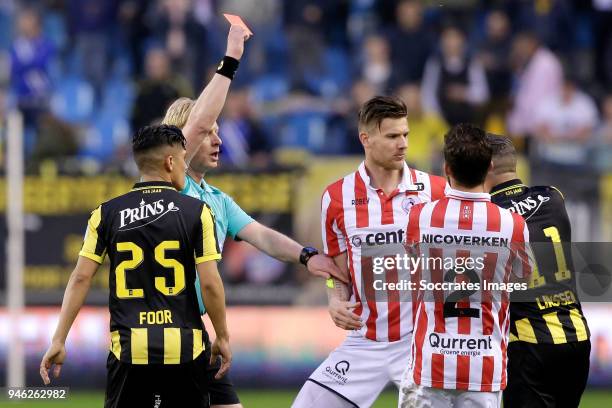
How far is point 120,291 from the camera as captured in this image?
19.6ft

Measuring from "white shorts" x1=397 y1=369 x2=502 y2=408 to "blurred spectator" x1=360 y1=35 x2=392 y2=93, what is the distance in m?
9.26

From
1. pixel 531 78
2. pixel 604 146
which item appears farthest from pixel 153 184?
pixel 531 78

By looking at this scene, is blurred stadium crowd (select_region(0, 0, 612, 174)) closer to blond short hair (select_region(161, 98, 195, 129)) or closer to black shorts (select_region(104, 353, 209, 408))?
blond short hair (select_region(161, 98, 195, 129))

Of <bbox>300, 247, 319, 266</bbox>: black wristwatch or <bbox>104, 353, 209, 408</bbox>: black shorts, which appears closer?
<bbox>104, 353, 209, 408</bbox>: black shorts

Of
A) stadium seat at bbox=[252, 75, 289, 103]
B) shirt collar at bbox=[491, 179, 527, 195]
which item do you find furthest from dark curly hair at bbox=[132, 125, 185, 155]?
stadium seat at bbox=[252, 75, 289, 103]

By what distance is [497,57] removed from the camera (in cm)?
1518

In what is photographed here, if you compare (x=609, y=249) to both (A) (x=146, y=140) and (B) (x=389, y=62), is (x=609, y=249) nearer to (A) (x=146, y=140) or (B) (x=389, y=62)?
(B) (x=389, y=62)

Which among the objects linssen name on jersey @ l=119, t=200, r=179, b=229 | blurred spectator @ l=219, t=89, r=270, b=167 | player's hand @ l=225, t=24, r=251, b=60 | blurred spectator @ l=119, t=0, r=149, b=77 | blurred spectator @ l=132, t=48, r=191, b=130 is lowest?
linssen name on jersey @ l=119, t=200, r=179, b=229

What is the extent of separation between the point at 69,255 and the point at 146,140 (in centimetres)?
Answer: 603

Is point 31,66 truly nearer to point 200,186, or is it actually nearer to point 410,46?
point 410,46

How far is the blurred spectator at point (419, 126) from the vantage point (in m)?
13.8

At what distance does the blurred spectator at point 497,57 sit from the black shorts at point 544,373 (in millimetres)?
7928

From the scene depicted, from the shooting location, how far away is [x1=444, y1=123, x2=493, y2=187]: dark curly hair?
5652mm

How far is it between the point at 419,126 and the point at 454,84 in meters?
0.79
